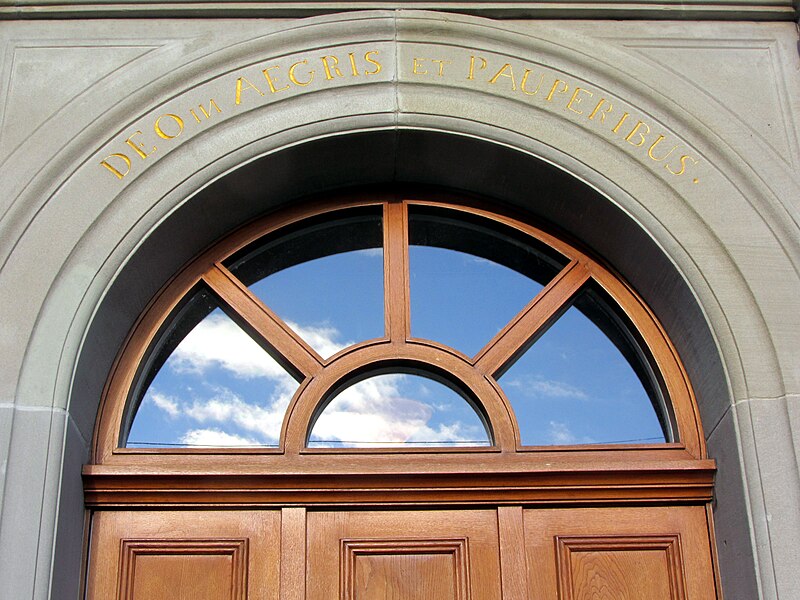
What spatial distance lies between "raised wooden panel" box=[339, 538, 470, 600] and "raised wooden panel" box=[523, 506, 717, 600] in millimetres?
304

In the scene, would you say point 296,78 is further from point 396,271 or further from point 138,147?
point 396,271

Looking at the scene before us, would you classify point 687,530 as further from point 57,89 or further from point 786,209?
point 57,89

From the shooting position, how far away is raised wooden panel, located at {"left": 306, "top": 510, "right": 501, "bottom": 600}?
Answer: 470 cm

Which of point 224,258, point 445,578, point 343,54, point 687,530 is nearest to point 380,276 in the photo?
point 224,258

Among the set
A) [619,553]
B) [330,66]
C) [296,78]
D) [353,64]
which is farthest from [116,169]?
[619,553]

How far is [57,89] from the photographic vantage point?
525 cm

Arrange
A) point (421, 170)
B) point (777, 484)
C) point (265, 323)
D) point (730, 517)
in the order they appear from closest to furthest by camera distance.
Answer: point (777, 484)
point (730, 517)
point (265, 323)
point (421, 170)

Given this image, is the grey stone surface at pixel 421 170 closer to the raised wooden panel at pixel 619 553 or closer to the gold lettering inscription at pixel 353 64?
the gold lettering inscription at pixel 353 64

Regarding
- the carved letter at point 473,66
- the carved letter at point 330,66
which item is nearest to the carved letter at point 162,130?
the carved letter at point 330,66

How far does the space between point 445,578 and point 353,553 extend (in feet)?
1.30

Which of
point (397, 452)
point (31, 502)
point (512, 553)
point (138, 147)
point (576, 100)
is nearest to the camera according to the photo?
point (31, 502)

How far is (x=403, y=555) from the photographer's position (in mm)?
4762

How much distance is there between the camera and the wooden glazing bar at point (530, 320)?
5.16m

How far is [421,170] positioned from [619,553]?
2014 mm
